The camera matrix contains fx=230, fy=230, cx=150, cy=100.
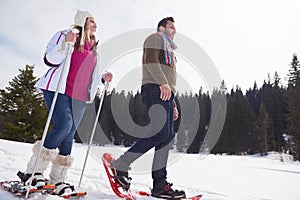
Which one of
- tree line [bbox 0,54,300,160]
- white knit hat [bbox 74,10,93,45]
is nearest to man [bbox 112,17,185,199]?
white knit hat [bbox 74,10,93,45]

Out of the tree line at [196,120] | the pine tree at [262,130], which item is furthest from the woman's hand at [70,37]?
the pine tree at [262,130]

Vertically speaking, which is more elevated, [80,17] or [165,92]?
[80,17]

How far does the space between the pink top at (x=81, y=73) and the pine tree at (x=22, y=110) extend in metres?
16.9

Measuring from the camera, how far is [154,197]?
244cm

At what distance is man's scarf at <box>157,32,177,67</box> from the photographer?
2.68 metres

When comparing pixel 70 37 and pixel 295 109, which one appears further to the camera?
pixel 295 109

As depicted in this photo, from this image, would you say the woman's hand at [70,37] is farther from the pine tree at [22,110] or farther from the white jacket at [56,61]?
the pine tree at [22,110]

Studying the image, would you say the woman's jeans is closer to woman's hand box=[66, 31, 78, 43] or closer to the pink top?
the pink top

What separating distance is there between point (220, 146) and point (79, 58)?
35.7 metres

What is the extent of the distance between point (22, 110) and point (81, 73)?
17384 millimetres

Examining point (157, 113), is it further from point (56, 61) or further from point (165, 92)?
point (56, 61)

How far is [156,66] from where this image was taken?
8.34 ft

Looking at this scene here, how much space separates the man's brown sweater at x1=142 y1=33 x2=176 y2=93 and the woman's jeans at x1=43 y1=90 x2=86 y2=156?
852mm

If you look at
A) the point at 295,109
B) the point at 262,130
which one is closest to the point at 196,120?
the point at 295,109
